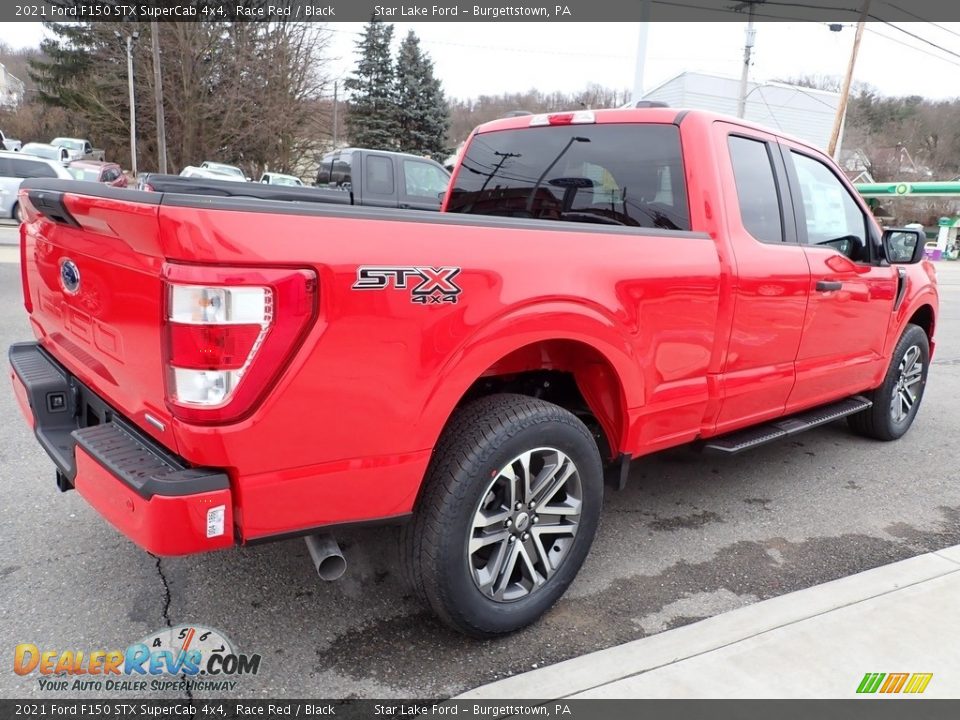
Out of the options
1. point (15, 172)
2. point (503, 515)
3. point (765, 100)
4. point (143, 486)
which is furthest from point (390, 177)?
point (765, 100)

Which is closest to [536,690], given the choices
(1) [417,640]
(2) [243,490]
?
(1) [417,640]

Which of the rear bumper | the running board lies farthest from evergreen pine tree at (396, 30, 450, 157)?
the rear bumper

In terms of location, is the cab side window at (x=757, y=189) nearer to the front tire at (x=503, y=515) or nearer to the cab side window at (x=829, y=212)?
the cab side window at (x=829, y=212)

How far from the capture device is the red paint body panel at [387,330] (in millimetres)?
1870

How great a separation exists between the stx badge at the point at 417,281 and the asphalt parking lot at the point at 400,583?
127 centimetres

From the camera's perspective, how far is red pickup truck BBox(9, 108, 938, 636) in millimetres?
1851

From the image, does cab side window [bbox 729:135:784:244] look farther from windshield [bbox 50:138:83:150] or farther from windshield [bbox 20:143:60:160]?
windshield [bbox 50:138:83:150]

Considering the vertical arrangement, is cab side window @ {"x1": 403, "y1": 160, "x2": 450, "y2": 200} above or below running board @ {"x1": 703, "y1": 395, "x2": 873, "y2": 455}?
above

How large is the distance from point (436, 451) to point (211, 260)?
98 cm

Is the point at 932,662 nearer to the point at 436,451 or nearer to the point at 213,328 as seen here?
the point at 436,451

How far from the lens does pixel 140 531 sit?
1.89m

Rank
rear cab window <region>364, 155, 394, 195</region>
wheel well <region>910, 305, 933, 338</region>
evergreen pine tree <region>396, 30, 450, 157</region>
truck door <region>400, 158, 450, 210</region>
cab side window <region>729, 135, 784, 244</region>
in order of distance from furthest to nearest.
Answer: evergreen pine tree <region>396, 30, 450, 157</region>, truck door <region>400, 158, 450, 210</region>, rear cab window <region>364, 155, 394, 195</region>, wheel well <region>910, 305, 933, 338</region>, cab side window <region>729, 135, 784, 244</region>

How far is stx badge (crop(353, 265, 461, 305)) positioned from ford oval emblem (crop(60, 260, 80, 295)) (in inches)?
45.8

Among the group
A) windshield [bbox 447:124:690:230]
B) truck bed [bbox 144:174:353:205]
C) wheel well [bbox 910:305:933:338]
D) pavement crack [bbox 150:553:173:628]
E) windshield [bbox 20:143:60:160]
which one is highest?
windshield [bbox 447:124:690:230]
